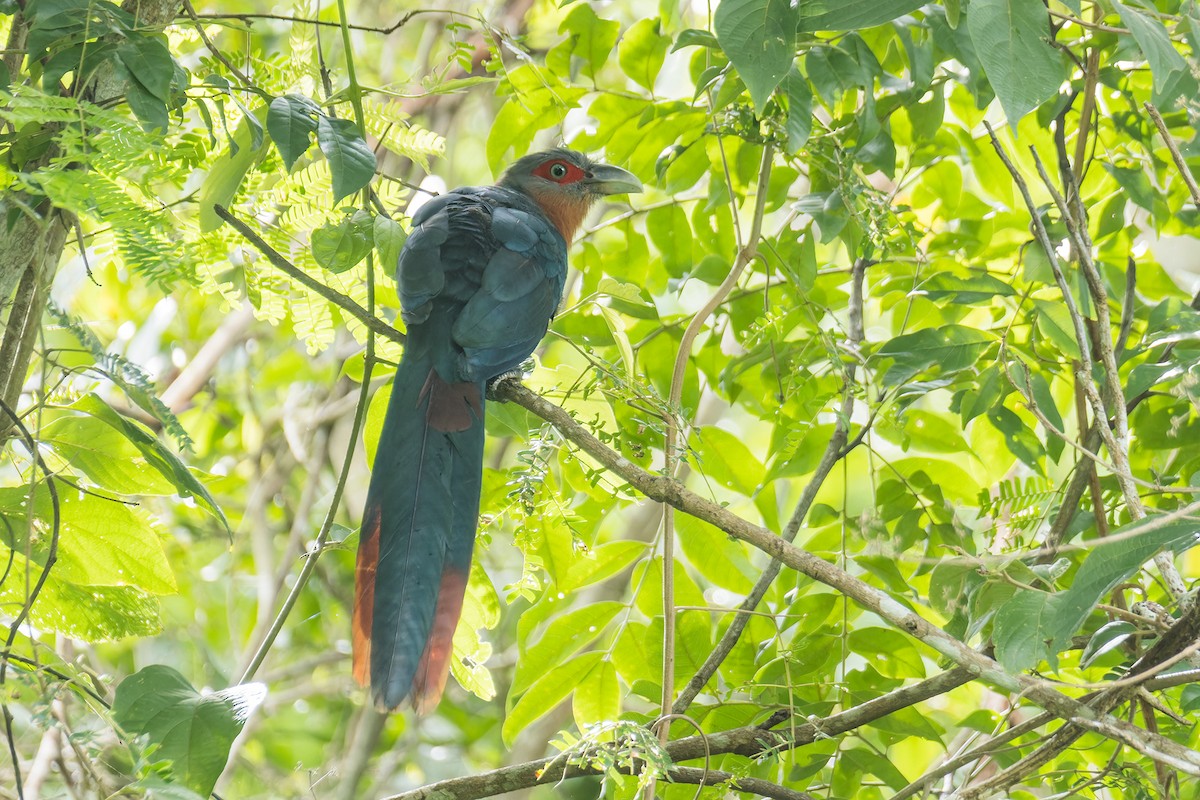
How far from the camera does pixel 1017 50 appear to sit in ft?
4.63

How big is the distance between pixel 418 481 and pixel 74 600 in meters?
0.68

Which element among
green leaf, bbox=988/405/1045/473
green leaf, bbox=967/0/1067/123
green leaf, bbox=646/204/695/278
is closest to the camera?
green leaf, bbox=967/0/1067/123

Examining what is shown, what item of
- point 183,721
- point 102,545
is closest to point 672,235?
point 102,545

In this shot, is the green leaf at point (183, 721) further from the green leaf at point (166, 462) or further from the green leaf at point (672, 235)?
the green leaf at point (672, 235)

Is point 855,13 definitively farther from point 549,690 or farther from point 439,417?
point 549,690

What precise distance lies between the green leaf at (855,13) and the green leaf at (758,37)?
44 millimetres

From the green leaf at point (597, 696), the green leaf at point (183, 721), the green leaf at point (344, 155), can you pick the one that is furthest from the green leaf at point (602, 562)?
the green leaf at point (183, 721)

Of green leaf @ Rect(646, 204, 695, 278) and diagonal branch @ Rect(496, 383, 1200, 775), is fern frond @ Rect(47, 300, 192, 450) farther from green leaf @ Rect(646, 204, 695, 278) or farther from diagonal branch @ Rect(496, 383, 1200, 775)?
green leaf @ Rect(646, 204, 695, 278)

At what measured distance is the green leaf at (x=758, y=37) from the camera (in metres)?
1.53

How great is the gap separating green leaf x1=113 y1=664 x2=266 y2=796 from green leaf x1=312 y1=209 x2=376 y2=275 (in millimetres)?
758

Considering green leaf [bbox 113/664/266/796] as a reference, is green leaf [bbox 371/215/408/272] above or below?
above

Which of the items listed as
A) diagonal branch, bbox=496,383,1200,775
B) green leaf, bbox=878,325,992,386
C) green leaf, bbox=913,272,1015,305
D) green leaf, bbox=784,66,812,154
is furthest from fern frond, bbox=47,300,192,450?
green leaf, bbox=913,272,1015,305

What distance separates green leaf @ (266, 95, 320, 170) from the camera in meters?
1.64

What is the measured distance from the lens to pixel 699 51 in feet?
8.68
